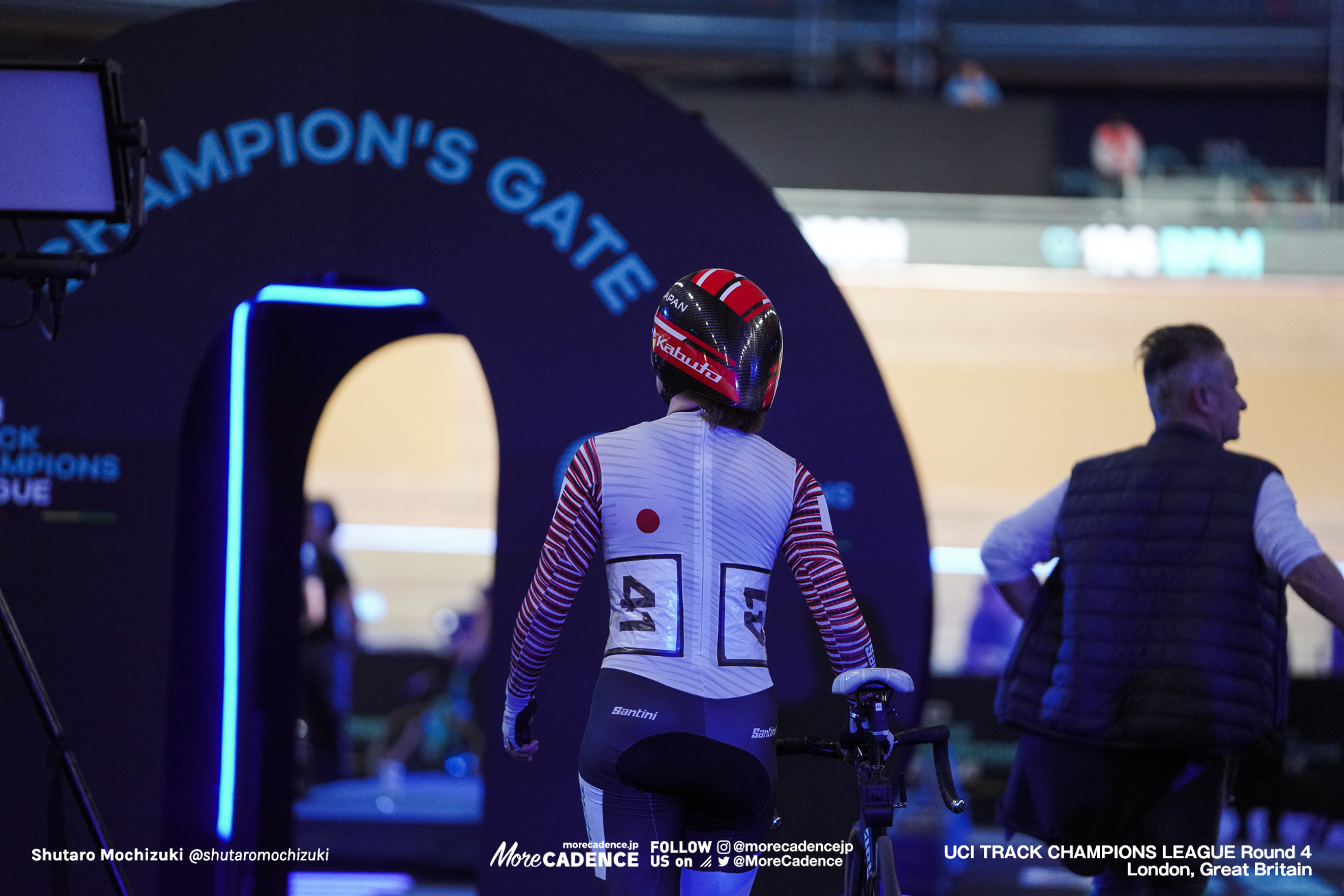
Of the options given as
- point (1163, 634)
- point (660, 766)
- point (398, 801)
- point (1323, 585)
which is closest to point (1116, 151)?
point (398, 801)

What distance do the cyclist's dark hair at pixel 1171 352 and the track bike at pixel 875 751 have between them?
1.13 m

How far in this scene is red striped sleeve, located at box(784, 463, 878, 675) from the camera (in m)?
2.88

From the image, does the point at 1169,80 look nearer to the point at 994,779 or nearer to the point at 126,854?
the point at 994,779

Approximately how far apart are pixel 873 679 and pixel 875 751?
174 mm

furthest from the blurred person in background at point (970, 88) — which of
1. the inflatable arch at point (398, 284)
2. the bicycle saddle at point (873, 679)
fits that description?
the bicycle saddle at point (873, 679)

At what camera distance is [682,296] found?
115 inches

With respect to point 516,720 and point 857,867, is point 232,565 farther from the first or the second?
point 857,867

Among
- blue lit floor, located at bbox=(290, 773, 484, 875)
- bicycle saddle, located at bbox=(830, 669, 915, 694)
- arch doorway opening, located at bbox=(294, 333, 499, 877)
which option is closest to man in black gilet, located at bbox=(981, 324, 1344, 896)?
bicycle saddle, located at bbox=(830, 669, 915, 694)

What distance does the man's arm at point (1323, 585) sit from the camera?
3078mm

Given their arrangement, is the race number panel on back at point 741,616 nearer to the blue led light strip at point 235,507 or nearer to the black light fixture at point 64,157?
the black light fixture at point 64,157

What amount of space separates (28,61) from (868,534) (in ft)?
8.07

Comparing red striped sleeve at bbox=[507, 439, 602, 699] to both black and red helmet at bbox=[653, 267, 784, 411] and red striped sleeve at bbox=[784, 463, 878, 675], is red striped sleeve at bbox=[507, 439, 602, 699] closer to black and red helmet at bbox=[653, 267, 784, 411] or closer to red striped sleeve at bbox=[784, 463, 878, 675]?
black and red helmet at bbox=[653, 267, 784, 411]

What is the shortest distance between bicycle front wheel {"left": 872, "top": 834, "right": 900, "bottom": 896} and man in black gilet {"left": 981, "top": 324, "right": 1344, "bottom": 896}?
0.86 metres

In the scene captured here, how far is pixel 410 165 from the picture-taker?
404 cm
